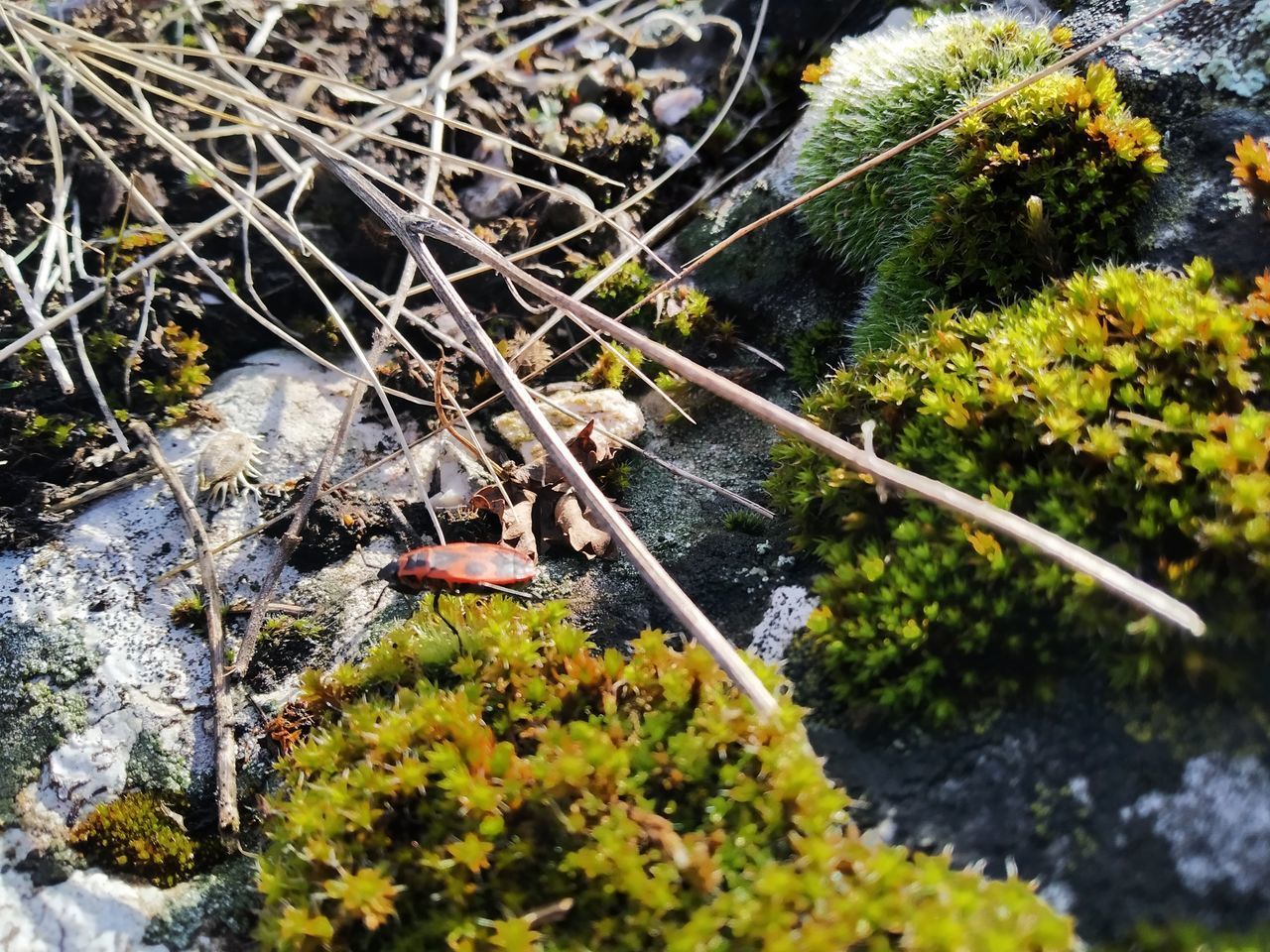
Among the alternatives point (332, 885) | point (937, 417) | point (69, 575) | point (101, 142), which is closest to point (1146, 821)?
point (937, 417)

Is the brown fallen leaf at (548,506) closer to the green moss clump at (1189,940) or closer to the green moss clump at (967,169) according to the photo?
the green moss clump at (967,169)

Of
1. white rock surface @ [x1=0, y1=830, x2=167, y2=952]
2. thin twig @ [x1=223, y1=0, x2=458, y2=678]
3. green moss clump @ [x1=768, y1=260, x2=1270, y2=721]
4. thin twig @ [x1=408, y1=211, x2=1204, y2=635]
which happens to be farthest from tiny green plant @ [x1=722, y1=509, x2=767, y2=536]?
white rock surface @ [x1=0, y1=830, x2=167, y2=952]

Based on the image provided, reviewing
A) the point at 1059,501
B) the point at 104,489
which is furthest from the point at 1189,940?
the point at 104,489

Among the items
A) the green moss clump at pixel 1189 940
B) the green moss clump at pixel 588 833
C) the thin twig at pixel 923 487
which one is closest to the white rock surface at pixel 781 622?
the green moss clump at pixel 588 833

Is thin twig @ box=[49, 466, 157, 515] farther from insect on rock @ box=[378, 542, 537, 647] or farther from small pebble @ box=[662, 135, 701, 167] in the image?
small pebble @ box=[662, 135, 701, 167]

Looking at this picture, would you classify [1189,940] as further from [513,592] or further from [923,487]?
[513,592]

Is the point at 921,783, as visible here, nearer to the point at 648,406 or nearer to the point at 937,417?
the point at 937,417
